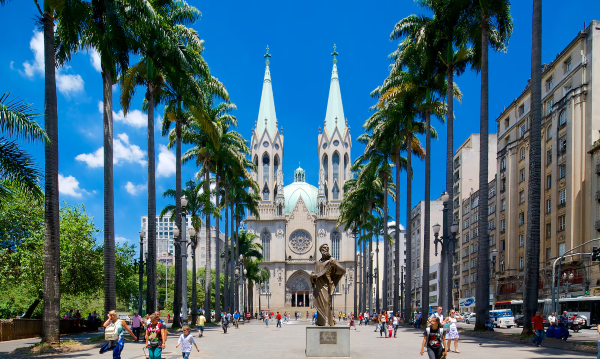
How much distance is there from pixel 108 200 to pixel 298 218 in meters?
82.2

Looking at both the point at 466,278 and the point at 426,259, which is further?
the point at 466,278

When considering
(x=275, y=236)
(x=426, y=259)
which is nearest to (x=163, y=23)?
(x=426, y=259)

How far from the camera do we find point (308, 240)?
104 meters

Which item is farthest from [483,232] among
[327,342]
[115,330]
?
[115,330]

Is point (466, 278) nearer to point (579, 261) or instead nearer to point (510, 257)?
point (510, 257)

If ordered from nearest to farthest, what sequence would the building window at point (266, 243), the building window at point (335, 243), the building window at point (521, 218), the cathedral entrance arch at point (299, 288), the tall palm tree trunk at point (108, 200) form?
the tall palm tree trunk at point (108, 200)
the building window at point (521, 218)
the cathedral entrance arch at point (299, 288)
the building window at point (266, 243)
the building window at point (335, 243)

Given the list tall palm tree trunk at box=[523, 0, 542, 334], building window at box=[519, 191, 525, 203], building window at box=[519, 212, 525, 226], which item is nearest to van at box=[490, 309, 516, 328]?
building window at box=[519, 212, 525, 226]

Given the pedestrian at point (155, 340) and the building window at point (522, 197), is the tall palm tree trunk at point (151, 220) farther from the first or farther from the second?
the building window at point (522, 197)

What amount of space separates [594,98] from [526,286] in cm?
3005

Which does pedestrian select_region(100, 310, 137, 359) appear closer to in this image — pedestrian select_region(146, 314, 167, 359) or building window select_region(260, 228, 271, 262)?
pedestrian select_region(146, 314, 167, 359)

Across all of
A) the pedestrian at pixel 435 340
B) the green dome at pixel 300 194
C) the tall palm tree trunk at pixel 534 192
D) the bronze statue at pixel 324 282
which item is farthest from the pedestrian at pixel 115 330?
the green dome at pixel 300 194

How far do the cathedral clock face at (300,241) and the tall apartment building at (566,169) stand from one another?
48.4 m

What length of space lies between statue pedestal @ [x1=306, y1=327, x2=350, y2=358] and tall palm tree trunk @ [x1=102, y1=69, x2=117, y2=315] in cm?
995

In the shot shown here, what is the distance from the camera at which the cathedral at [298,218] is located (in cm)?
10075
